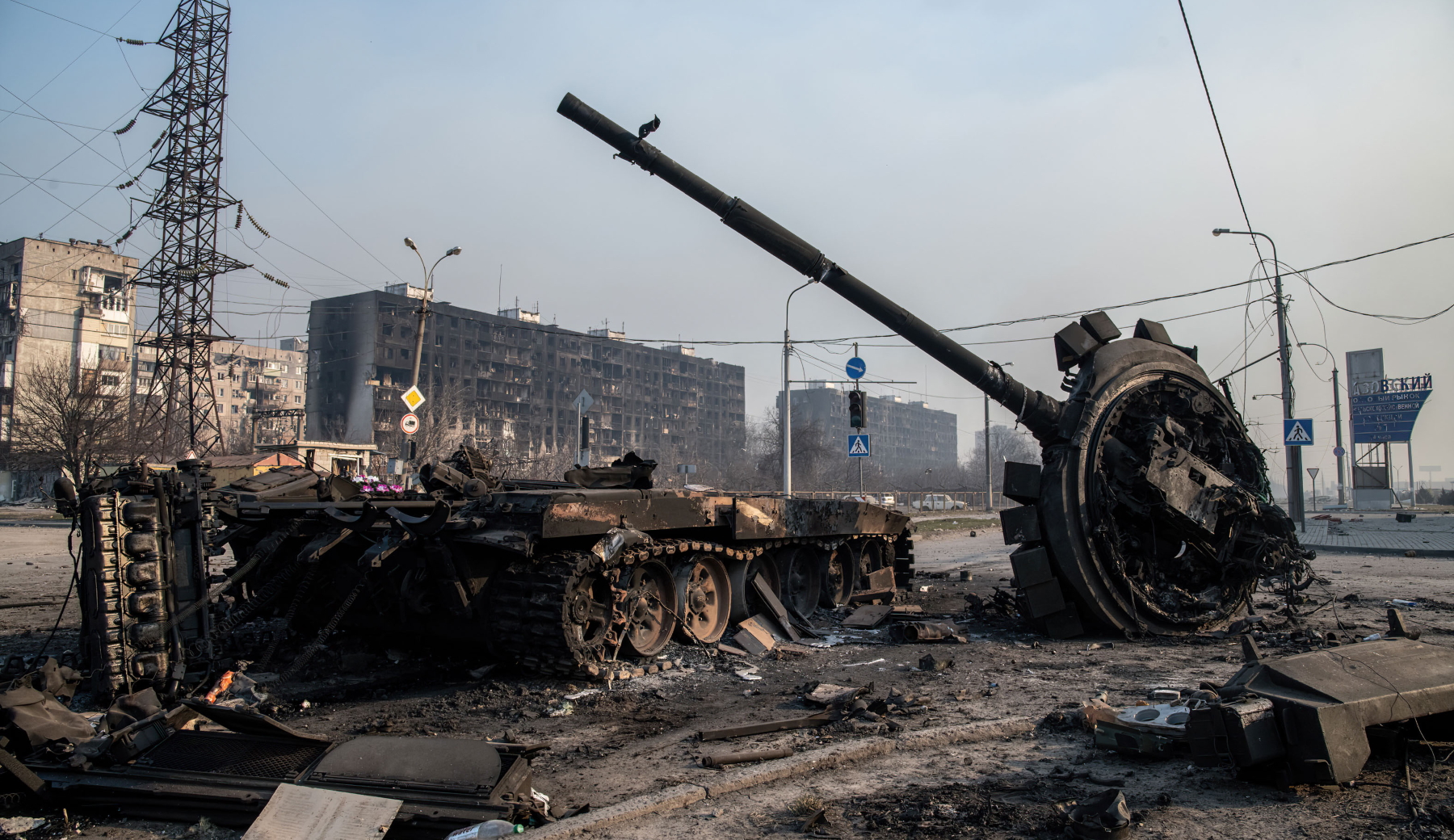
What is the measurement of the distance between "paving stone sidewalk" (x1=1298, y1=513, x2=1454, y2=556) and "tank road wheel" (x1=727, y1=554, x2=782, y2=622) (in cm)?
1588

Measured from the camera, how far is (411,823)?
13.3 ft

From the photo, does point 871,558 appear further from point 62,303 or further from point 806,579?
point 62,303

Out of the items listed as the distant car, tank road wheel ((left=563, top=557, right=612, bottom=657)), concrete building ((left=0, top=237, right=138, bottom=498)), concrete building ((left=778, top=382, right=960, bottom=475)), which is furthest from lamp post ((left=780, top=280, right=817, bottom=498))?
concrete building ((left=778, top=382, right=960, bottom=475))

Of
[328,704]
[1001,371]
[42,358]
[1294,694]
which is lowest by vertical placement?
[328,704]

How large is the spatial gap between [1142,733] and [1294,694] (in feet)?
2.67

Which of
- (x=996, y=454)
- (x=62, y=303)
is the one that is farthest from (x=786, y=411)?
(x=996, y=454)

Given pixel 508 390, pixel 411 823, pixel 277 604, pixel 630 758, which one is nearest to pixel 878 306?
pixel 630 758

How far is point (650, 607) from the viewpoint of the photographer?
8703 mm

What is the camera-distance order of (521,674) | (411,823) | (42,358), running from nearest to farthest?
1. (411,823)
2. (521,674)
3. (42,358)

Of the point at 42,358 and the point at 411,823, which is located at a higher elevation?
the point at 42,358

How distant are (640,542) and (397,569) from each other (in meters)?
1.92

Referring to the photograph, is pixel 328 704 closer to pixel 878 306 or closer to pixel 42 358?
pixel 878 306

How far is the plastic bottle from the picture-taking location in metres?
3.97

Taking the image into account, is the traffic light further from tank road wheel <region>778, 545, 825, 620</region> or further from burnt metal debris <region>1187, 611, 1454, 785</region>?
burnt metal debris <region>1187, 611, 1454, 785</region>
